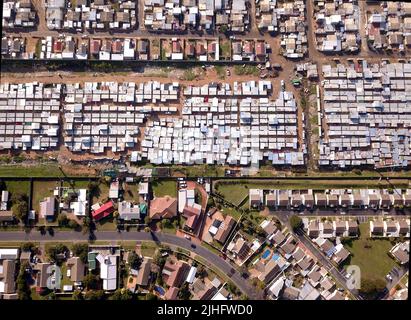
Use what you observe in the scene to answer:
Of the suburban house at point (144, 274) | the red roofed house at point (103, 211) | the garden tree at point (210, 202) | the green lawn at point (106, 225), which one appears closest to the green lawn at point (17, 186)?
the red roofed house at point (103, 211)

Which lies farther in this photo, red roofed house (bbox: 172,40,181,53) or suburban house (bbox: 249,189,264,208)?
red roofed house (bbox: 172,40,181,53)

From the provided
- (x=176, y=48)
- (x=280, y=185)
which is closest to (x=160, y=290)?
(x=280, y=185)

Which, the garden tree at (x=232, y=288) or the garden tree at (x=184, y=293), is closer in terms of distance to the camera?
the garden tree at (x=184, y=293)

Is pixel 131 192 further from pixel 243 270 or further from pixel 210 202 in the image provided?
pixel 243 270

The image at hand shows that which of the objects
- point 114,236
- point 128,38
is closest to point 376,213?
point 114,236

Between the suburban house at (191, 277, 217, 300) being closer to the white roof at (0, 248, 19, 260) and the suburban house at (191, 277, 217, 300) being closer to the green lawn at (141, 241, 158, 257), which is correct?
the green lawn at (141, 241, 158, 257)

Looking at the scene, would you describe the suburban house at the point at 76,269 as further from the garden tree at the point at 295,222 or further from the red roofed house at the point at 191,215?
the garden tree at the point at 295,222

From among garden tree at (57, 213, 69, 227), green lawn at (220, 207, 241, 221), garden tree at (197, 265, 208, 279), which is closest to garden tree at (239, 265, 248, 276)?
garden tree at (197, 265, 208, 279)
